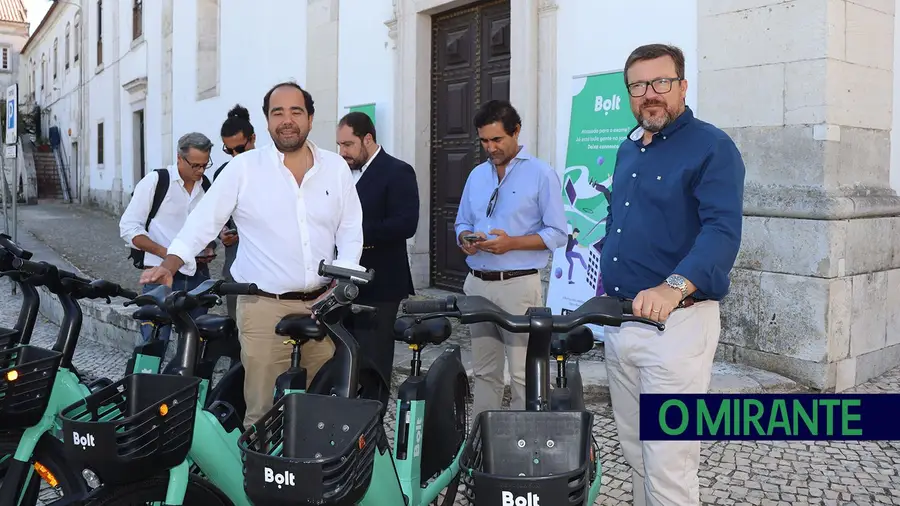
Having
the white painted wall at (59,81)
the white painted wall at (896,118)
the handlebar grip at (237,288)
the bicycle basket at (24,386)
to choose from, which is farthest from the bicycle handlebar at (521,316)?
the white painted wall at (59,81)

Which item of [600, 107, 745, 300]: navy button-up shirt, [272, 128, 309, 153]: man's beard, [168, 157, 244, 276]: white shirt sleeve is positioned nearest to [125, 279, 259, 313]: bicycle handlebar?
[168, 157, 244, 276]: white shirt sleeve

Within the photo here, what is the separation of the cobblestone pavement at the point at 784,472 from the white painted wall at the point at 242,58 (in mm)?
6463

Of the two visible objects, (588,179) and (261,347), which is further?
(588,179)

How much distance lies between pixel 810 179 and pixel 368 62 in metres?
5.32

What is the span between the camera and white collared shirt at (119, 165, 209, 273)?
15.1 feet

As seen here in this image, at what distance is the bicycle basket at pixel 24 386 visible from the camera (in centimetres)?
264

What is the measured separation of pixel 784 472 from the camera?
3.92 meters

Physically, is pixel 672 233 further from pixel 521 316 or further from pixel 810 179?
pixel 810 179

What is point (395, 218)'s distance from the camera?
4027mm

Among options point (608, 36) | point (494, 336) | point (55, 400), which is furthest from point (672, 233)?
point (608, 36)

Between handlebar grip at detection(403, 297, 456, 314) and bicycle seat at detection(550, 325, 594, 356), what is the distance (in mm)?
353

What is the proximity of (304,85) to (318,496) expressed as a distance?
341 inches

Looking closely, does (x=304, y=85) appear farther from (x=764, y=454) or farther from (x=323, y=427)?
(x=323, y=427)

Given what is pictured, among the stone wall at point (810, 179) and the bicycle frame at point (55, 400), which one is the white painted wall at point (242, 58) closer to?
the stone wall at point (810, 179)
